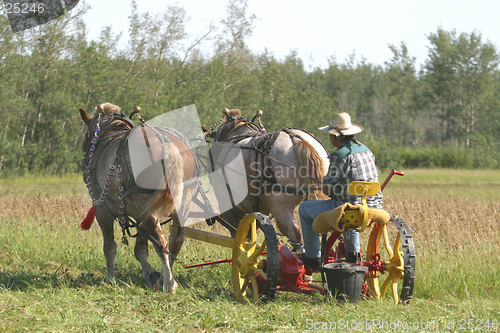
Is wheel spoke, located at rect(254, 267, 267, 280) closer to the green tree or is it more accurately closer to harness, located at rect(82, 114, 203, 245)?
harness, located at rect(82, 114, 203, 245)

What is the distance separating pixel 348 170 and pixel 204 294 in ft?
5.92

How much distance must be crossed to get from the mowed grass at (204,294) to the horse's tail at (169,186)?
825 mm

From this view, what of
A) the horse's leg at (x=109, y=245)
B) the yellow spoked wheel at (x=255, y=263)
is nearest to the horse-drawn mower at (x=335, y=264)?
the yellow spoked wheel at (x=255, y=263)

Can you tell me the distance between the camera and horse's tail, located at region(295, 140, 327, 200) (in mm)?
4723

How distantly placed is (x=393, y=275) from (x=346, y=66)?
69.9 m

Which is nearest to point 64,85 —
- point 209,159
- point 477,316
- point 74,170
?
point 74,170

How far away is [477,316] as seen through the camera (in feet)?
11.3

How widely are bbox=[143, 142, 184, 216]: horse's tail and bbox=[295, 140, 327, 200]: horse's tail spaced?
47.3 inches

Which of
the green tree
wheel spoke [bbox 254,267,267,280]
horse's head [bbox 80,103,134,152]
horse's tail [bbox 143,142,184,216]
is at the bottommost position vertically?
wheel spoke [bbox 254,267,267,280]

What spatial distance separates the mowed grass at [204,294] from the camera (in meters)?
3.50

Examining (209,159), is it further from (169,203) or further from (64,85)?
(64,85)

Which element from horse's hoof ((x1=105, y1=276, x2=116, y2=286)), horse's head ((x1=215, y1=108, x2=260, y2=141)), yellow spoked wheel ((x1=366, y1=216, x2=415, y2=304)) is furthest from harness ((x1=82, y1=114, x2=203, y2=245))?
yellow spoked wheel ((x1=366, y1=216, x2=415, y2=304))

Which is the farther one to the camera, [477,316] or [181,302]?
Result: [181,302]

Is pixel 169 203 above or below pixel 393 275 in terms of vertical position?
above
